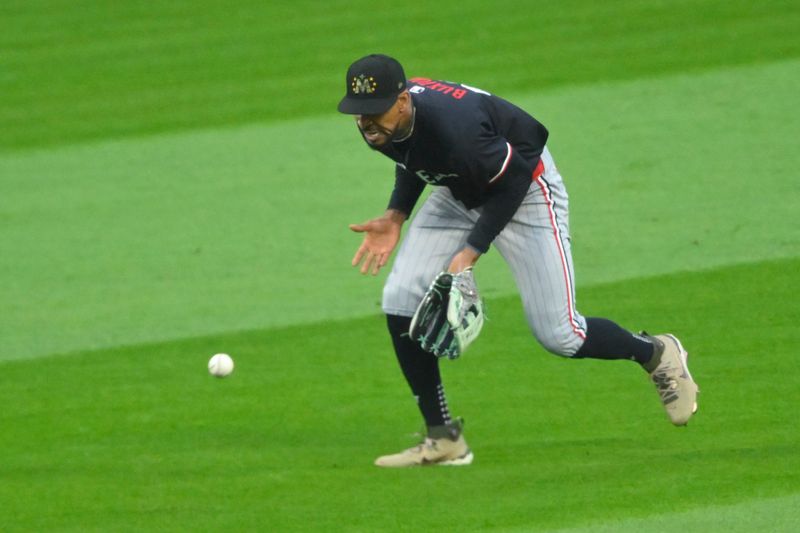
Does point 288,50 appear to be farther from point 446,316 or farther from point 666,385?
point 446,316

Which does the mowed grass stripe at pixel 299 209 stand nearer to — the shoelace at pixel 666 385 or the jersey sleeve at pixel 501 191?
the shoelace at pixel 666 385

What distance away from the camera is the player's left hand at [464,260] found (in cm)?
605

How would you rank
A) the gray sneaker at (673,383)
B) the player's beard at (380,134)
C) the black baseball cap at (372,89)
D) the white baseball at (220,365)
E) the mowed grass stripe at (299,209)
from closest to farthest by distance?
the black baseball cap at (372,89) → the player's beard at (380,134) → the gray sneaker at (673,383) → the white baseball at (220,365) → the mowed grass stripe at (299,209)

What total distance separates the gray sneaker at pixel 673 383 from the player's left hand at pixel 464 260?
3.34 feet

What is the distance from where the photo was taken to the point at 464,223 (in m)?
6.43

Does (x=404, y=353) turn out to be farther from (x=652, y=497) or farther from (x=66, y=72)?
(x=66, y=72)

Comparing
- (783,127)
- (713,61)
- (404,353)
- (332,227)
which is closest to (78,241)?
(332,227)

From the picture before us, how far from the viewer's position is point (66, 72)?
47.7ft

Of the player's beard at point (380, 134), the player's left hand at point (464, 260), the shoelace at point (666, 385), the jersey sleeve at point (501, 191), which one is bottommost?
the shoelace at point (666, 385)

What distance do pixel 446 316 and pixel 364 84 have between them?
98 cm

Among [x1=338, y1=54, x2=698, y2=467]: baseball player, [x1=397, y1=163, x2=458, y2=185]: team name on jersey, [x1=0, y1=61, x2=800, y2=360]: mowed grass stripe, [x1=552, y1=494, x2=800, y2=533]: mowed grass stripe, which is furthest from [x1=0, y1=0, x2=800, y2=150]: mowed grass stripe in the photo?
[x1=552, y1=494, x2=800, y2=533]: mowed grass stripe

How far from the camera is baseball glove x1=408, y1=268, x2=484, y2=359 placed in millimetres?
5973

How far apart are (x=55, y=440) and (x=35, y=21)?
9.97m

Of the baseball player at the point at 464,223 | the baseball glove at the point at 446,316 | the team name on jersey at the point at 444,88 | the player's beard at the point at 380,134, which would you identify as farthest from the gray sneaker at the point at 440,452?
the team name on jersey at the point at 444,88
